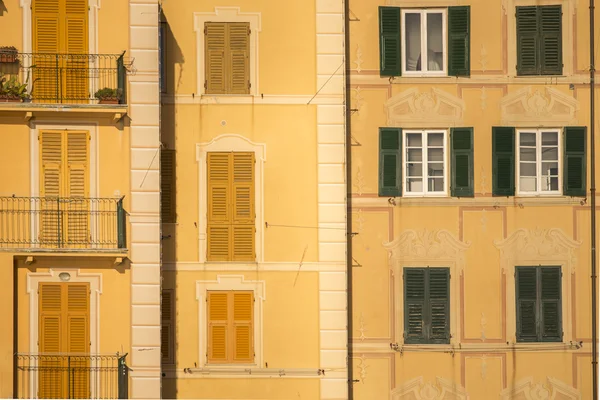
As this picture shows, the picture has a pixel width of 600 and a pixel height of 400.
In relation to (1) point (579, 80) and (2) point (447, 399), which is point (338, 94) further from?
(2) point (447, 399)

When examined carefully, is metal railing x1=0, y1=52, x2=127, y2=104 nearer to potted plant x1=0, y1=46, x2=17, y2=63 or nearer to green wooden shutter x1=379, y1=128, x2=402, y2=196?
potted plant x1=0, y1=46, x2=17, y2=63

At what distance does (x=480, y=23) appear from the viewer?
18.0m

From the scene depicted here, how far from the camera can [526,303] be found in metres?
17.9

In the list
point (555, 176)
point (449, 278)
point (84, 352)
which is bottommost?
point (84, 352)

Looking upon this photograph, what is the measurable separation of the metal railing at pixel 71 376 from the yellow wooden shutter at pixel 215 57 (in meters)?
5.87

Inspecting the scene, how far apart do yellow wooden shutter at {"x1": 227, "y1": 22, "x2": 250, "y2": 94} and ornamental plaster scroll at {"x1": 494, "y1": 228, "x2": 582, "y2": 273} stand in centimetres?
633

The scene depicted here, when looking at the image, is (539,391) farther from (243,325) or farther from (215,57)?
(215,57)

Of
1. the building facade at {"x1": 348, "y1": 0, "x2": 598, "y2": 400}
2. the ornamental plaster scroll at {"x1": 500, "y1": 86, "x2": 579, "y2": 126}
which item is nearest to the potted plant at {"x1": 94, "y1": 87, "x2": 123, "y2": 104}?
the building facade at {"x1": 348, "y1": 0, "x2": 598, "y2": 400}

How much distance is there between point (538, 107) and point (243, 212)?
6.67 metres

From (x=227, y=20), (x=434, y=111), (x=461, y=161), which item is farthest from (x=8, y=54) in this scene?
(x=461, y=161)

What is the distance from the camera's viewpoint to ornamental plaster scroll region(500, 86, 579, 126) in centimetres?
1794

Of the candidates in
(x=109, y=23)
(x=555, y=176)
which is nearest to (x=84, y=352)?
(x=109, y=23)

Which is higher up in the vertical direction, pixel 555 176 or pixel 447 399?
pixel 555 176

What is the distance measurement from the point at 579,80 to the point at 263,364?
9.02 metres
